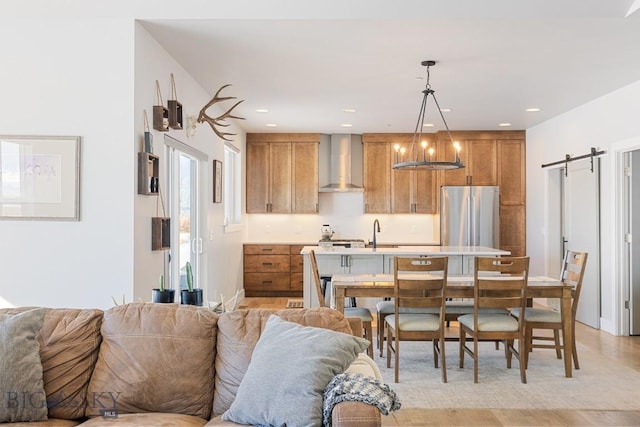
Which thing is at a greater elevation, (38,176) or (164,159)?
(164,159)

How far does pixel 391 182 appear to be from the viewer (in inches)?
352

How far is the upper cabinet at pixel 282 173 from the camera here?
8.88 m

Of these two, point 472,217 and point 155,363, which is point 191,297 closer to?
point 155,363

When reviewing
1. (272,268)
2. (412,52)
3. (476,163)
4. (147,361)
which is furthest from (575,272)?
(272,268)

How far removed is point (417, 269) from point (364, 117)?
379cm

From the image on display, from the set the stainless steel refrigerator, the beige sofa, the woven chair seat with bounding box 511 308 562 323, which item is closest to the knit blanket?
the beige sofa

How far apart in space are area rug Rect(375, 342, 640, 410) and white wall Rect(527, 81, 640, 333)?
1.34 m

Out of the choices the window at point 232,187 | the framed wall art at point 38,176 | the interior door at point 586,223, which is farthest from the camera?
the window at point 232,187

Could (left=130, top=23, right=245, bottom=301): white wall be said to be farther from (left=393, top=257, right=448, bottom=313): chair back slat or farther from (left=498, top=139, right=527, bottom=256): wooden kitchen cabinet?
(left=498, top=139, right=527, bottom=256): wooden kitchen cabinet

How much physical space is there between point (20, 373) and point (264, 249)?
6.46 meters

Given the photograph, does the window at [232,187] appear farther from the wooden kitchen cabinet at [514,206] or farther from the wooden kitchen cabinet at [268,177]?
the wooden kitchen cabinet at [514,206]

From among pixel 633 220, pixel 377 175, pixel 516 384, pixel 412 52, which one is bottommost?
pixel 516 384

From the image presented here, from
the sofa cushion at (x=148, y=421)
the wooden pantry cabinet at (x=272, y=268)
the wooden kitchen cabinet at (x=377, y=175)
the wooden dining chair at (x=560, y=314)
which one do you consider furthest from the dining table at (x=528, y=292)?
the wooden kitchen cabinet at (x=377, y=175)

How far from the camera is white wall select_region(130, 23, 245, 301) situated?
12.6ft
